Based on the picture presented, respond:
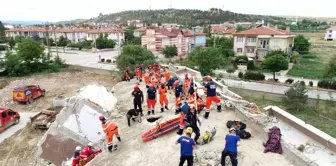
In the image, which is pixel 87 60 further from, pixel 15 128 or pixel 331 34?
pixel 331 34

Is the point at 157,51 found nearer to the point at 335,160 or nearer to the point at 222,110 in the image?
the point at 222,110

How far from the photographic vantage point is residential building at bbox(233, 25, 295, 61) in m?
40.7

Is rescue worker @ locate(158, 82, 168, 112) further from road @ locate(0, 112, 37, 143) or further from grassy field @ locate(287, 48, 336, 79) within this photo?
grassy field @ locate(287, 48, 336, 79)

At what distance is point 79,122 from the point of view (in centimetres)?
1120

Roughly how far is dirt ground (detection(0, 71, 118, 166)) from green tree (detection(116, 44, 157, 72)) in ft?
9.42

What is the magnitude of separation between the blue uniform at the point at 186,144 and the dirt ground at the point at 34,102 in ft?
30.6

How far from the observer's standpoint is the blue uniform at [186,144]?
624 centimetres

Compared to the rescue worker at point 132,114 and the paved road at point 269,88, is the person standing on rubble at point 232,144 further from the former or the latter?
the paved road at point 269,88

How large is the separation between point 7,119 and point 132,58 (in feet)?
46.8

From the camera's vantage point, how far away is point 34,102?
2319 cm

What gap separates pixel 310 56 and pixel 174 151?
1974 inches

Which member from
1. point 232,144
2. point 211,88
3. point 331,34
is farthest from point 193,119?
point 331,34

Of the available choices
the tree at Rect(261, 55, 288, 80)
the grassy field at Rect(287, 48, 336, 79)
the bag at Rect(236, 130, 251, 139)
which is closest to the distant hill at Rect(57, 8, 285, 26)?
the grassy field at Rect(287, 48, 336, 79)

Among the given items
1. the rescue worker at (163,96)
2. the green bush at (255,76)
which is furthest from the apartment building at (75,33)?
the rescue worker at (163,96)
